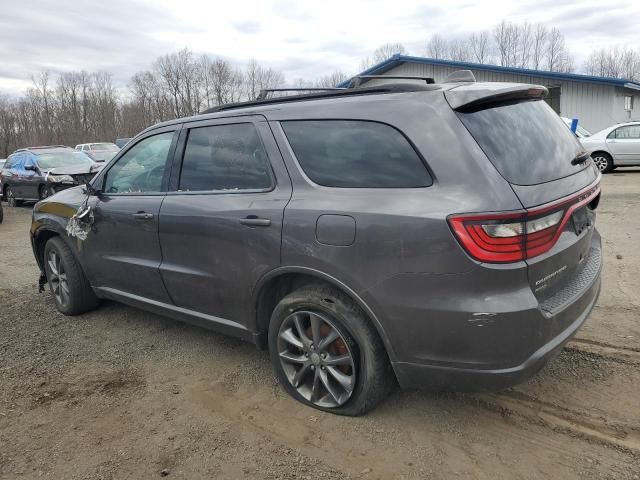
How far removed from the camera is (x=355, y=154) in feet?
8.98

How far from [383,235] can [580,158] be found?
1395 millimetres

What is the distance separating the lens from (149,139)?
13.2ft

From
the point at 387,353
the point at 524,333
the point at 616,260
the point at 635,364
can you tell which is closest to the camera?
the point at 524,333

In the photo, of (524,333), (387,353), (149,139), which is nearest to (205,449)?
(387,353)

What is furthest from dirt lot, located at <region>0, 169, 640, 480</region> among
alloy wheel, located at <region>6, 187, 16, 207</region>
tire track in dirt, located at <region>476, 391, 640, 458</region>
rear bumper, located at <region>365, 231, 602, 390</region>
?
alloy wheel, located at <region>6, 187, 16, 207</region>

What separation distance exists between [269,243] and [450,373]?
1226 millimetres

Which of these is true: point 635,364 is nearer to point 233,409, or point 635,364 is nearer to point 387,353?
point 387,353

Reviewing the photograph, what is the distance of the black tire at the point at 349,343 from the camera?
2693mm

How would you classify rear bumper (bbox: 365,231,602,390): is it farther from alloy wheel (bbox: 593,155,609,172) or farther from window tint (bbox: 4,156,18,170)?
window tint (bbox: 4,156,18,170)

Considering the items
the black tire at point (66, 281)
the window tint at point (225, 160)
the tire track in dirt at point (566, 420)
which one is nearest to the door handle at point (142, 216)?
the window tint at point (225, 160)

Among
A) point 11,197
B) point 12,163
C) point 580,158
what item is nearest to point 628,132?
point 580,158

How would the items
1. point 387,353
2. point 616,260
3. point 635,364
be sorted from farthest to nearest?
point 616,260, point 635,364, point 387,353

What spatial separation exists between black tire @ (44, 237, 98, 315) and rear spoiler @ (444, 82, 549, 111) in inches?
147

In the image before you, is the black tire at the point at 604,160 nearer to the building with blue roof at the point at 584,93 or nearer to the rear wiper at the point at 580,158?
the building with blue roof at the point at 584,93
